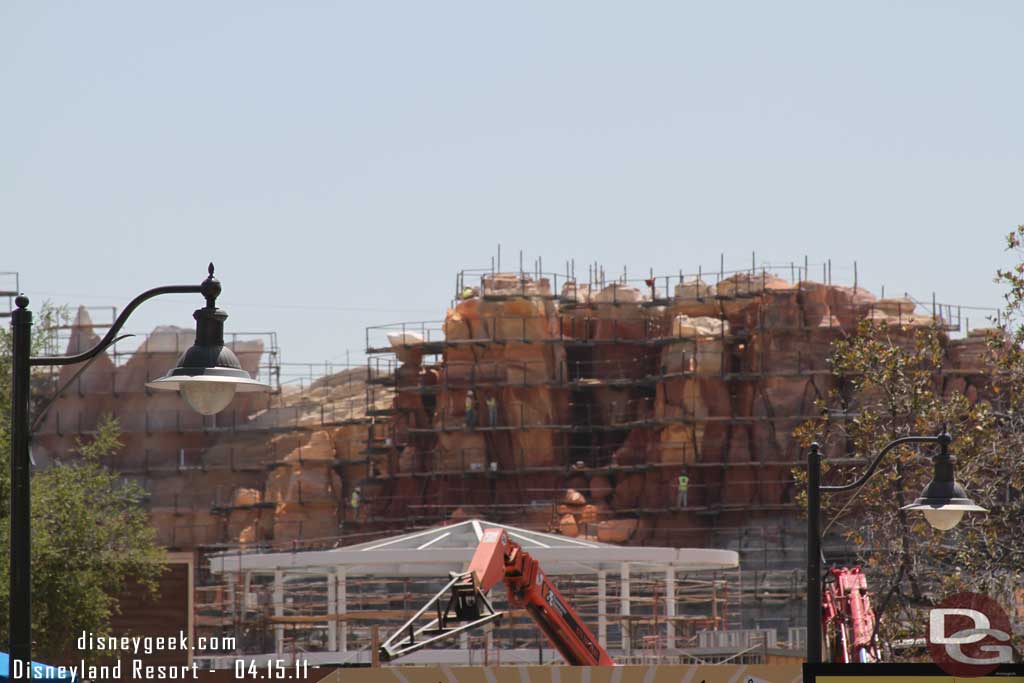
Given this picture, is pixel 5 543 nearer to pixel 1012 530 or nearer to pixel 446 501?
pixel 1012 530

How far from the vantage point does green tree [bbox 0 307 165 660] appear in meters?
32.5

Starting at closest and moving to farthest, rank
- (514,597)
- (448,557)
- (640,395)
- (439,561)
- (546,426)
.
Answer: (514,597), (448,557), (439,561), (546,426), (640,395)

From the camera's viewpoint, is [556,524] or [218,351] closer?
[218,351]

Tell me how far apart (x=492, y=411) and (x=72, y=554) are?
38.3 meters

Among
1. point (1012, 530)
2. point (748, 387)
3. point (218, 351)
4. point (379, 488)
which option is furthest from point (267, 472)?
point (218, 351)

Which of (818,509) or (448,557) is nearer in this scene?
(818,509)

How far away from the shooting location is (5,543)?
32062 millimetres

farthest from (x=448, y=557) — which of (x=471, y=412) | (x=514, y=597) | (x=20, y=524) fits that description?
(x=471, y=412)

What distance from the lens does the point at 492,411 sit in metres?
71.0

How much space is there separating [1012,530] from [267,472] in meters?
54.3

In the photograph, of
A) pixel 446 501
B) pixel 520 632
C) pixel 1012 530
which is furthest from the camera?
pixel 446 501

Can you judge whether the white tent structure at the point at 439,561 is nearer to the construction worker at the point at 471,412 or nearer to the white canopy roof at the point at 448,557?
the white canopy roof at the point at 448,557

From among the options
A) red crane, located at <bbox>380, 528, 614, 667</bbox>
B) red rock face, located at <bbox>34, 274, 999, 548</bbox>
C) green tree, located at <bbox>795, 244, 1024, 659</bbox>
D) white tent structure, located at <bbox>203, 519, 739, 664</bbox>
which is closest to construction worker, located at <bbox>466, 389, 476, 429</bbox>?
red rock face, located at <bbox>34, 274, 999, 548</bbox>

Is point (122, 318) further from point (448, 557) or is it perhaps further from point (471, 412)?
point (471, 412)
